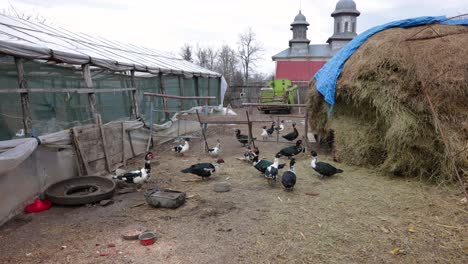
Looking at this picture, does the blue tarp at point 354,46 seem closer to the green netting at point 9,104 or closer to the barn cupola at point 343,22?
the green netting at point 9,104

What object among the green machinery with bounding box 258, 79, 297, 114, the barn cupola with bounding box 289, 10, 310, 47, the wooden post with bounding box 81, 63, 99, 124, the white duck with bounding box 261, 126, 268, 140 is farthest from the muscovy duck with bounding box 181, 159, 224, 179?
the barn cupola with bounding box 289, 10, 310, 47

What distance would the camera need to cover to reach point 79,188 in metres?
5.80

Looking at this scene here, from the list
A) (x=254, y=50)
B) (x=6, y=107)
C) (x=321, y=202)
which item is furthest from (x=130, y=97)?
(x=254, y=50)

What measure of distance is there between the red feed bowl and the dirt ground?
0.29ft

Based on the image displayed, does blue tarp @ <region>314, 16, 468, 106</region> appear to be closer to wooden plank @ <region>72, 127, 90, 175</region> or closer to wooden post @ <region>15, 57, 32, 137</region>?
wooden plank @ <region>72, 127, 90, 175</region>

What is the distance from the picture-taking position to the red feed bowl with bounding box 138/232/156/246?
3.91 m

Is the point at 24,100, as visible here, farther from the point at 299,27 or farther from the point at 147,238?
the point at 299,27

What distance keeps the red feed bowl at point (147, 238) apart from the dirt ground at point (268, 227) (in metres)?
0.09

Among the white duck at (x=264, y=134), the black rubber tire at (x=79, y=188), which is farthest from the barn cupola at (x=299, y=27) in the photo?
the black rubber tire at (x=79, y=188)

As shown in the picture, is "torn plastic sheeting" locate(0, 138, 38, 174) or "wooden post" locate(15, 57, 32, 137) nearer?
"torn plastic sheeting" locate(0, 138, 38, 174)

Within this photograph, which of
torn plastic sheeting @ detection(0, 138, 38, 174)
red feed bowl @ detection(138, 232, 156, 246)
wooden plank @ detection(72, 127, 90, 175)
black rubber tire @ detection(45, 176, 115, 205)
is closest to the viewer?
red feed bowl @ detection(138, 232, 156, 246)

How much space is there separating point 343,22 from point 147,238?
47.2 metres

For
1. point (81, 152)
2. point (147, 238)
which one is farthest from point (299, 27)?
point (147, 238)

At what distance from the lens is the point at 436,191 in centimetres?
554
